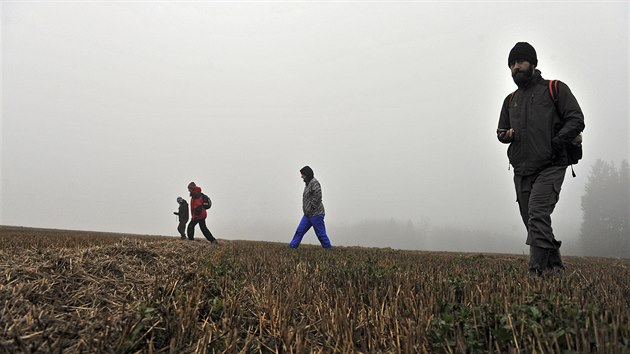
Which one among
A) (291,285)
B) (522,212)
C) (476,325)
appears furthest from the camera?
(522,212)

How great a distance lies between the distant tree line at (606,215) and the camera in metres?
A: 62.1

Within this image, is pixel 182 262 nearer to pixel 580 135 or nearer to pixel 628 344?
pixel 628 344

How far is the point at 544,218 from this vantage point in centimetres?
416

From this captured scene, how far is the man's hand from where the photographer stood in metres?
4.55

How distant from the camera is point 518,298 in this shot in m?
2.45

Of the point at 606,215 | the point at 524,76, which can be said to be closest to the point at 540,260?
the point at 524,76

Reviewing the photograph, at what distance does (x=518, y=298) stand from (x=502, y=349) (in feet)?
3.04

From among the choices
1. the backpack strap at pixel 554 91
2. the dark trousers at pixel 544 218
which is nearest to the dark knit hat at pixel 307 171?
the dark trousers at pixel 544 218

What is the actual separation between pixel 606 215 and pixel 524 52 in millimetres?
81398

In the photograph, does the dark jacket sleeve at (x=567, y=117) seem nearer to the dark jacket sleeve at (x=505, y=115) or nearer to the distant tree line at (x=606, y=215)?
the dark jacket sleeve at (x=505, y=115)

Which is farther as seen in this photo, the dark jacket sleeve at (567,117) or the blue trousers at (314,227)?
the blue trousers at (314,227)

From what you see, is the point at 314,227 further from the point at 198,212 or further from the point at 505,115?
the point at 505,115

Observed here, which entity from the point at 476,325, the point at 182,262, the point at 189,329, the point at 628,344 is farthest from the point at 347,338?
the point at 182,262

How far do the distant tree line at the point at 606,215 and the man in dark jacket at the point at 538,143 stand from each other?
69929mm
